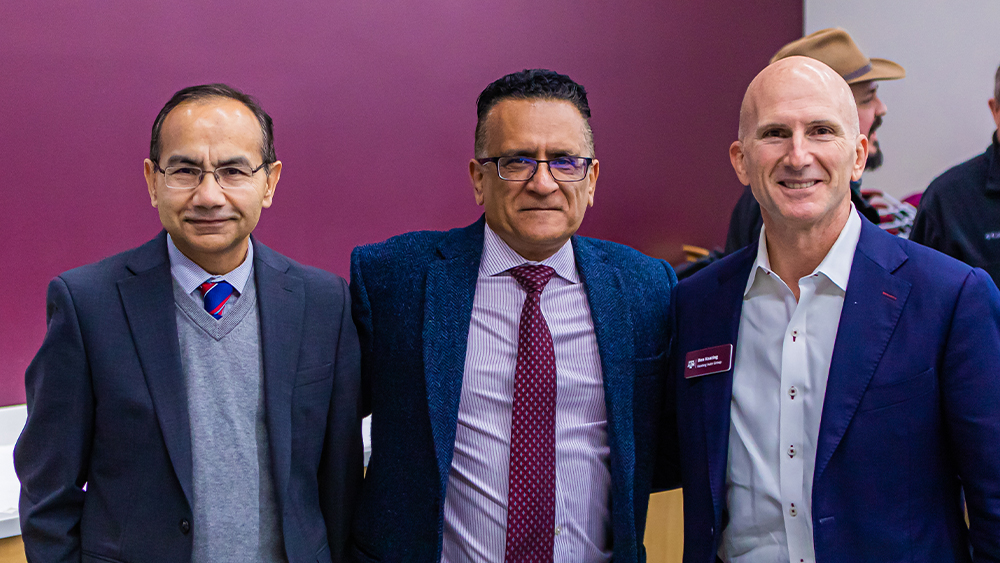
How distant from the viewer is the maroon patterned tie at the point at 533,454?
1588mm

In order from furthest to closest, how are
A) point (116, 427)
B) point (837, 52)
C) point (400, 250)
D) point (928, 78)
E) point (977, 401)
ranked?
point (928, 78), point (837, 52), point (400, 250), point (116, 427), point (977, 401)

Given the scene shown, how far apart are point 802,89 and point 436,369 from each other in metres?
0.95

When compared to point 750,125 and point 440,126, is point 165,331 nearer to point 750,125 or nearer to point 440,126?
point 750,125

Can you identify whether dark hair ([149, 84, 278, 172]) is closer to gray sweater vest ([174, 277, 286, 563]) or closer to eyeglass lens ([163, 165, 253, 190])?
eyeglass lens ([163, 165, 253, 190])

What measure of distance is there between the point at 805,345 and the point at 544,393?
1.76ft

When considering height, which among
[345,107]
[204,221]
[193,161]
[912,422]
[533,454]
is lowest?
[533,454]

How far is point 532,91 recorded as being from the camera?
1.68 metres

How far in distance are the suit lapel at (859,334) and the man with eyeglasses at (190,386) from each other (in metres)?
1.01

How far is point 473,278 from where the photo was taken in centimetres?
172

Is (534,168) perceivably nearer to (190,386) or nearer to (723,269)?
(723,269)

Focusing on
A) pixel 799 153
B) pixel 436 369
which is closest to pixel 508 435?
pixel 436 369

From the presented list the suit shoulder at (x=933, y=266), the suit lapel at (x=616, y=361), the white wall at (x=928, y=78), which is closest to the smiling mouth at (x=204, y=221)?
the suit lapel at (x=616, y=361)

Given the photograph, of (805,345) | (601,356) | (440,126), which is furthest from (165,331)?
(440,126)

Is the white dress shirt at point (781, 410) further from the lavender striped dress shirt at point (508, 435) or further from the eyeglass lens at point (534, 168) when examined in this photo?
the eyeglass lens at point (534, 168)
